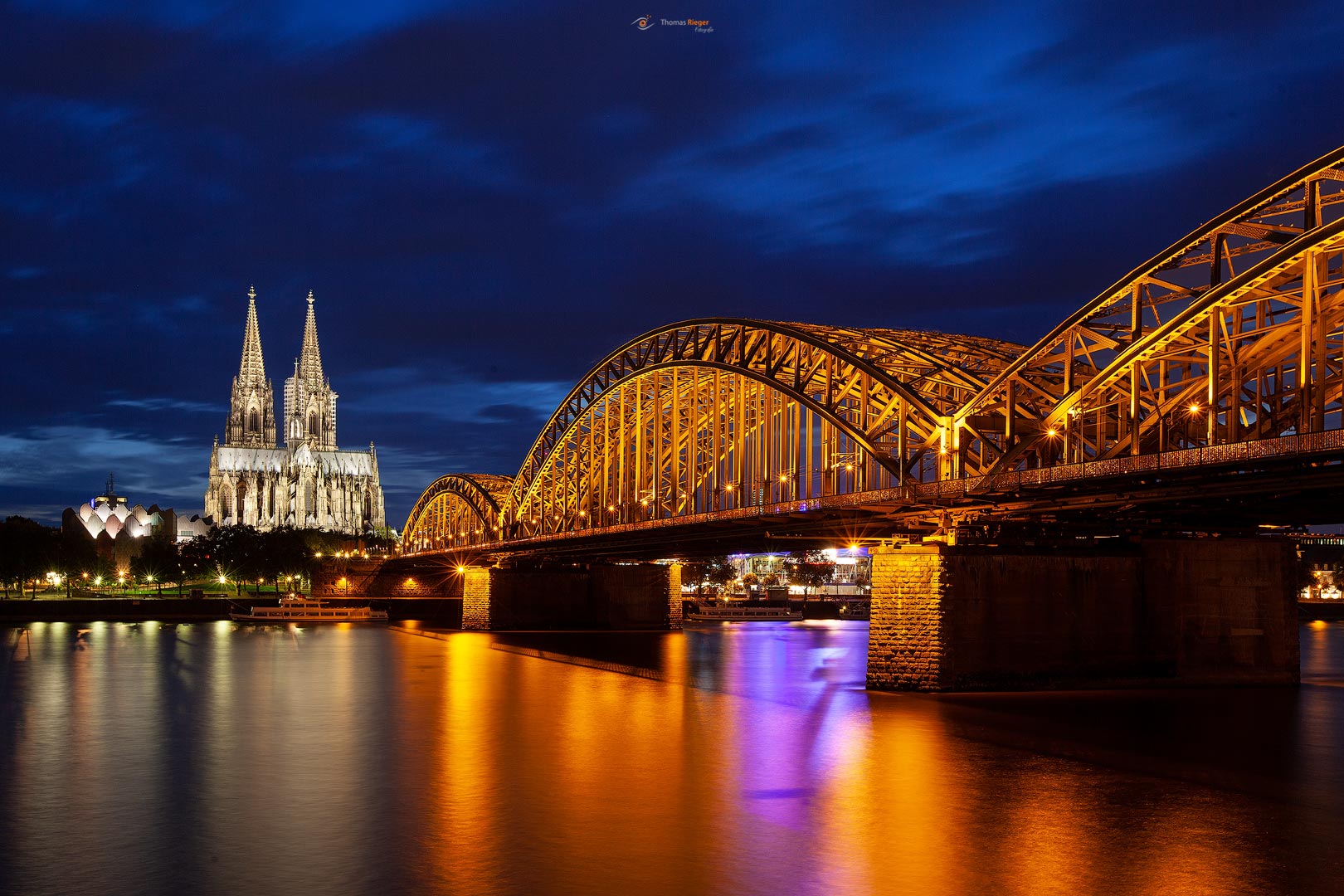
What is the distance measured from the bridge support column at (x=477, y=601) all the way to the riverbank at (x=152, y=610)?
72.3 ft

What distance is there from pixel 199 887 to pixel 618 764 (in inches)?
576

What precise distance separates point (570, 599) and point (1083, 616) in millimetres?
67578

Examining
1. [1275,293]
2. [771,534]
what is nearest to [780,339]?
[771,534]

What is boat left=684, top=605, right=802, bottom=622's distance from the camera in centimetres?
15725

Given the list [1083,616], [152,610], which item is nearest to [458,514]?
[152,610]

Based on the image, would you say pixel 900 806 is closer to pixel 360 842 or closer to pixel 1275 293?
pixel 360 842

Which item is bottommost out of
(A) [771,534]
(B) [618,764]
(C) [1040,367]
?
(B) [618,764]

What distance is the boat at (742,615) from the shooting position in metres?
157

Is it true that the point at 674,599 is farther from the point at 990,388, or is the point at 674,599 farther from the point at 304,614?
the point at 990,388

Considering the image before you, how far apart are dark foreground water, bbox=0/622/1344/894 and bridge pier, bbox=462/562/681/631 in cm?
5372

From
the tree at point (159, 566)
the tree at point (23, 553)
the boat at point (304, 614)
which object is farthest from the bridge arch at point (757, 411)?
the tree at point (159, 566)

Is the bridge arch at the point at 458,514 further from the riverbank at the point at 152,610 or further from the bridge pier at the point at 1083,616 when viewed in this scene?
the bridge pier at the point at 1083,616

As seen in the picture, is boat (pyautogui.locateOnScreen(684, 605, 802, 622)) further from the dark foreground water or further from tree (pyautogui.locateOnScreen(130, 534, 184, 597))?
the dark foreground water

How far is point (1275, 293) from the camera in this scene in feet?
129
